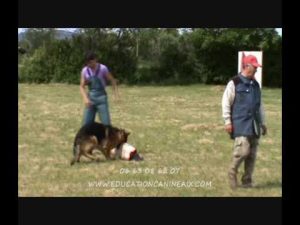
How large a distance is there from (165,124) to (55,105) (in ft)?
5.69

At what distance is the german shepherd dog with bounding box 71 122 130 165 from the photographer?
12.3 meters

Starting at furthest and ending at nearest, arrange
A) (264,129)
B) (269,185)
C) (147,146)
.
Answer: (147,146) < (269,185) < (264,129)

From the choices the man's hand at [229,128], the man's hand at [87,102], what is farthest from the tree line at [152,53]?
the man's hand at [229,128]

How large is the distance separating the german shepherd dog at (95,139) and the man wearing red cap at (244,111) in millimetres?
1748

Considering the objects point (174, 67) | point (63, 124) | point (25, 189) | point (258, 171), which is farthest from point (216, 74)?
point (25, 189)

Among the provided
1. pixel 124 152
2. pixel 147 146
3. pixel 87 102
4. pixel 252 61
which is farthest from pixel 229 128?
pixel 87 102

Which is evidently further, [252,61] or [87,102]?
[87,102]

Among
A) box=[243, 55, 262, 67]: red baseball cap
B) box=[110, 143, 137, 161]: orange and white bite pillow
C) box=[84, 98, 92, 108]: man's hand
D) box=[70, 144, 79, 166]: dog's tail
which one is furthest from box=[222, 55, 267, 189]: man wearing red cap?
box=[70, 144, 79, 166]: dog's tail

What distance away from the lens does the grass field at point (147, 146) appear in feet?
39.6

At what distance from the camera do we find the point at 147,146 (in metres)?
12.5

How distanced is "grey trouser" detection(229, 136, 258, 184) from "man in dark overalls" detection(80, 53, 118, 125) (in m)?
1.96

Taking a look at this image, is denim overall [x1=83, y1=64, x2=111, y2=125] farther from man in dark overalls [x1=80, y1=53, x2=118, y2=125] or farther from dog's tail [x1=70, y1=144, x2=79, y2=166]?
dog's tail [x1=70, y1=144, x2=79, y2=166]

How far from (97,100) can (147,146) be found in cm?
104

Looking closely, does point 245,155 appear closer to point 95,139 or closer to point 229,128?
point 229,128
